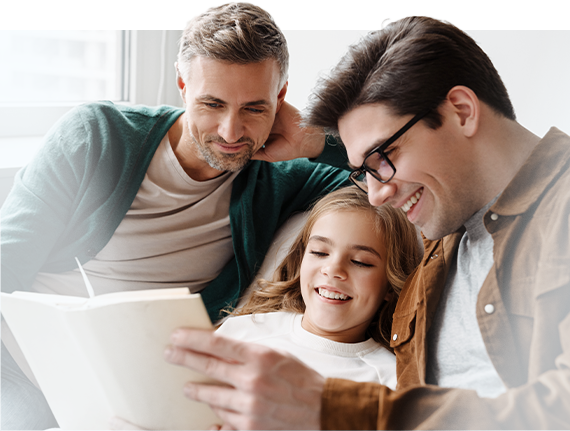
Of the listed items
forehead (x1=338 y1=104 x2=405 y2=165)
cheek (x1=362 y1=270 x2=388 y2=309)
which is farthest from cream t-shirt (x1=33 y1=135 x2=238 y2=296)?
forehead (x1=338 y1=104 x2=405 y2=165)

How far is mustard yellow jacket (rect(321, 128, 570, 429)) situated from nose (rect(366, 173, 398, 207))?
0.18 metres

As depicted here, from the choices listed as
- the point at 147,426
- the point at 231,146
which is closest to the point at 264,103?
the point at 231,146

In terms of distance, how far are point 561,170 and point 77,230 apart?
1.10m

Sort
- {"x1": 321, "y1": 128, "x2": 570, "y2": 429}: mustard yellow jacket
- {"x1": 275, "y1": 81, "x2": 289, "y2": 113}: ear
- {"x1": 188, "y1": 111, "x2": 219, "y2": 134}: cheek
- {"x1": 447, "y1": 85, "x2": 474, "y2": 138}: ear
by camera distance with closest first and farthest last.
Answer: {"x1": 321, "y1": 128, "x2": 570, "y2": 429}: mustard yellow jacket
{"x1": 447, "y1": 85, "x2": 474, "y2": 138}: ear
{"x1": 188, "y1": 111, "x2": 219, "y2": 134}: cheek
{"x1": 275, "y1": 81, "x2": 289, "y2": 113}: ear

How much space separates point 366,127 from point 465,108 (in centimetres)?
18

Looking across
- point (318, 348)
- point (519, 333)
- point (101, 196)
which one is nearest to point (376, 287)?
point (318, 348)

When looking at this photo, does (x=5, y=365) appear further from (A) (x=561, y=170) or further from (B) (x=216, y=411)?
(A) (x=561, y=170)

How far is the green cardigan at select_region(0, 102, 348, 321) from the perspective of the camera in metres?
1.19

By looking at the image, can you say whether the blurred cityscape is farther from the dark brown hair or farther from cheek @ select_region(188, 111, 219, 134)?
the dark brown hair

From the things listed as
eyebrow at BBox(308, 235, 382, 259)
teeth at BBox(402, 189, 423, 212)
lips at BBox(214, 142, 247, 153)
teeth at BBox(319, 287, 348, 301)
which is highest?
teeth at BBox(402, 189, 423, 212)

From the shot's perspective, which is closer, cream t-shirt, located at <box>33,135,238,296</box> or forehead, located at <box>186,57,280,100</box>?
forehead, located at <box>186,57,280,100</box>

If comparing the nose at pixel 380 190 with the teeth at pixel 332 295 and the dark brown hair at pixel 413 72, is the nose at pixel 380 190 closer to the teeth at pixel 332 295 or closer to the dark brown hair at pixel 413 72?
the dark brown hair at pixel 413 72

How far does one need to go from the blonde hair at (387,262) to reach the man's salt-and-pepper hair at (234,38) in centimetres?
38

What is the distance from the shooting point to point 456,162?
88 cm
